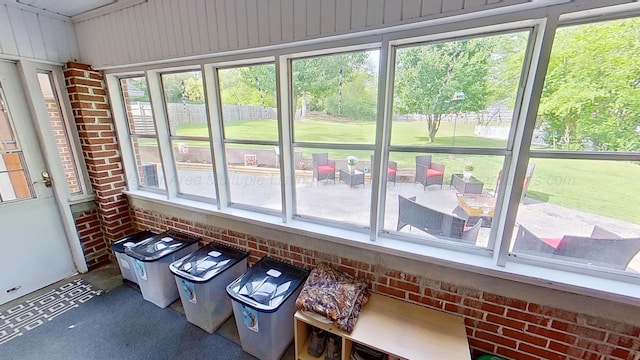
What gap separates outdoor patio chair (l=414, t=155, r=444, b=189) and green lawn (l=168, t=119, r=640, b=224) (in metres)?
0.03

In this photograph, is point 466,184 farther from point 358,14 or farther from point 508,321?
point 358,14

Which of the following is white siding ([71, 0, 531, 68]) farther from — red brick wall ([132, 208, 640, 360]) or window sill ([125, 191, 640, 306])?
red brick wall ([132, 208, 640, 360])

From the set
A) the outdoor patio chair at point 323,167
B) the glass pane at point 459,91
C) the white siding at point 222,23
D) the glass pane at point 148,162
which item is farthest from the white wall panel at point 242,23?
the glass pane at point 148,162

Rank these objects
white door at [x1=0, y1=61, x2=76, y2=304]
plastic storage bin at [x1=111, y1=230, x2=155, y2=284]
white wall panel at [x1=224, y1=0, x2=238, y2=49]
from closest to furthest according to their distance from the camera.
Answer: white wall panel at [x1=224, y1=0, x2=238, y2=49], white door at [x1=0, y1=61, x2=76, y2=304], plastic storage bin at [x1=111, y1=230, x2=155, y2=284]

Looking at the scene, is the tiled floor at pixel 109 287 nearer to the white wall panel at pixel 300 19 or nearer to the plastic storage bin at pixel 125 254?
the plastic storage bin at pixel 125 254

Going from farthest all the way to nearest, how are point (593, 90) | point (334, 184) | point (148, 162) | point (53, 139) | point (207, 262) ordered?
point (148, 162), point (53, 139), point (207, 262), point (334, 184), point (593, 90)

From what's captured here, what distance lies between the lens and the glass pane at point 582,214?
1.14 meters

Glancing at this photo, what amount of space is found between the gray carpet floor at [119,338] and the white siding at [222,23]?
2125mm

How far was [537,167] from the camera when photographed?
125 cm

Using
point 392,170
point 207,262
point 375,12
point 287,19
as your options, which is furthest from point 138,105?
point 392,170

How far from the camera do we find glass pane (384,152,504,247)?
4.55 ft

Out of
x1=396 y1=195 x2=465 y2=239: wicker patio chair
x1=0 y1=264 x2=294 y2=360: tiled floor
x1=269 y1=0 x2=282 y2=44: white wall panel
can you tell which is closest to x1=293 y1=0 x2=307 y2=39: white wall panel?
x1=269 y1=0 x2=282 y2=44: white wall panel

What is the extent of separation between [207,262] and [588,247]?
2.40 metres

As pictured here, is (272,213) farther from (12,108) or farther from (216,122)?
(12,108)
